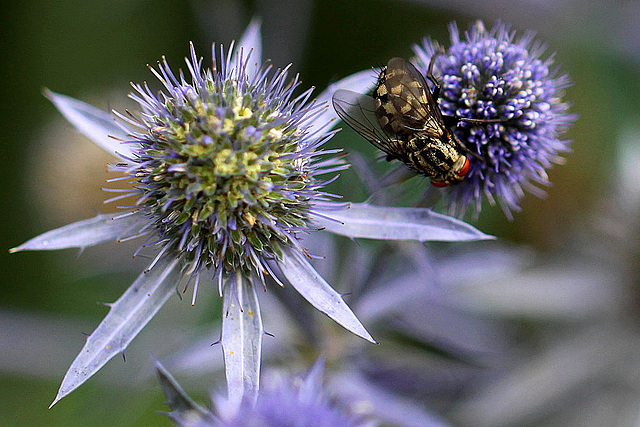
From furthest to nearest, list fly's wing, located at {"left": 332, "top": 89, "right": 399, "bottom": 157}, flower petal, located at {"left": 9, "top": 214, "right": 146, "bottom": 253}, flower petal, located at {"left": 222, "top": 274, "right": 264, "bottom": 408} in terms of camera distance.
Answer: fly's wing, located at {"left": 332, "top": 89, "right": 399, "bottom": 157}
flower petal, located at {"left": 9, "top": 214, "right": 146, "bottom": 253}
flower petal, located at {"left": 222, "top": 274, "right": 264, "bottom": 408}

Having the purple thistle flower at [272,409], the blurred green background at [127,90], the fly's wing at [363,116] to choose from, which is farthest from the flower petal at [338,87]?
the blurred green background at [127,90]

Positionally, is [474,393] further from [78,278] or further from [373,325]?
[78,278]

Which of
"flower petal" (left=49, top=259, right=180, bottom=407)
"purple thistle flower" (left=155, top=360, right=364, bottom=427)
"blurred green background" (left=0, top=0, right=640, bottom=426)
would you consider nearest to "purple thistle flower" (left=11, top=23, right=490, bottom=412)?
"flower petal" (left=49, top=259, right=180, bottom=407)

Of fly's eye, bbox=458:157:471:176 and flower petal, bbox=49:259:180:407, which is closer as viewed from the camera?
flower petal, bbox=49:259:180:407

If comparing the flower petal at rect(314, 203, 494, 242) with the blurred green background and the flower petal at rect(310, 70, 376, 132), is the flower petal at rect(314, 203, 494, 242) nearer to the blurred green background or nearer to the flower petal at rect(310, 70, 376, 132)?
the flower petal at rect(310, 70, 376, 132)

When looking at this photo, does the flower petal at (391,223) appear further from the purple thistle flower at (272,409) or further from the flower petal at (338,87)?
the purple thistle flower at (272,409)

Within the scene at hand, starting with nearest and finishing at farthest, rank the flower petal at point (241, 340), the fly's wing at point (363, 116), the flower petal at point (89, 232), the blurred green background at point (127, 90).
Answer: the flower petal at point (241, 340) < the flower petal at point (89, 232) < the fly's wing at point (363, 116) < the blurred green background at point (127, 90)
